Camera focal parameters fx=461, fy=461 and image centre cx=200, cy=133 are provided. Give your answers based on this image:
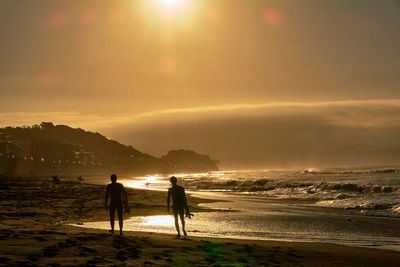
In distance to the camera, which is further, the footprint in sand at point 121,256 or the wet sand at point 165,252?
the footprint in sand at point 121,256

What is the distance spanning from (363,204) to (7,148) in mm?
186107

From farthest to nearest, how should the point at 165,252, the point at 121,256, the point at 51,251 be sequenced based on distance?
1. the point at 165,252
2. the point at 121,256
3. the point at 51,251

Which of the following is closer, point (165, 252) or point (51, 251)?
point (51, 251)

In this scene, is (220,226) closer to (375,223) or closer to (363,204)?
(375,223)

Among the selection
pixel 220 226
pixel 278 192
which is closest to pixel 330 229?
pixel 220 226

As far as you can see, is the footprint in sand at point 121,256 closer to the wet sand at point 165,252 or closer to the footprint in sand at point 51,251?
the wet sand at point 165,252

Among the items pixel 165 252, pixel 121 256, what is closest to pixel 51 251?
pixel 121 256

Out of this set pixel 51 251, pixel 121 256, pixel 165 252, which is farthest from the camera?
pixel 165 252

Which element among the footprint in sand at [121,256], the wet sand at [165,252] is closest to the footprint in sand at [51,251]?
the wet sand at [165,252]

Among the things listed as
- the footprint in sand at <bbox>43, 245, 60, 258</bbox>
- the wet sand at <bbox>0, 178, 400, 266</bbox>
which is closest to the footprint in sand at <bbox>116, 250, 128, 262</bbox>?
the wet sand at <bbox>0, 178, 400, 266</bbox>

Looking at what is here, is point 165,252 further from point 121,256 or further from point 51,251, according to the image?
point 51,251

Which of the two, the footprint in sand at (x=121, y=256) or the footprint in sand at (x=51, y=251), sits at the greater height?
the footprint in sand at (x=51, y=251)

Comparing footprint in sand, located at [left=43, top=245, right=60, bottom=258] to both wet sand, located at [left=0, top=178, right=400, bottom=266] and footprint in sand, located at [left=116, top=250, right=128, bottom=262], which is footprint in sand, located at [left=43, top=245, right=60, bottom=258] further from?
footprint in sand, located at [left=116, top=250, right=128, bottom=262]

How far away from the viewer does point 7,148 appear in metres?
194
